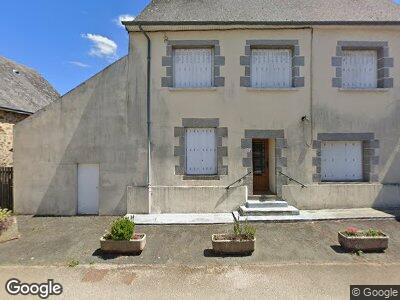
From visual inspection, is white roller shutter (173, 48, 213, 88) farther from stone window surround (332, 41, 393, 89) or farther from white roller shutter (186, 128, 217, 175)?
stone window surround (332, 41, 393, 89)

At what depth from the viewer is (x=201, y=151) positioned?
9258 mm

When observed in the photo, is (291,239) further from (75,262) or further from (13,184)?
(13,184)

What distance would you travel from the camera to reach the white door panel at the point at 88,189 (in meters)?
9.22

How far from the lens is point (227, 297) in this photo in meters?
4.23

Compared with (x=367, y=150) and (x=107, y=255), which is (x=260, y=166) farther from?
(x=107, y=255)

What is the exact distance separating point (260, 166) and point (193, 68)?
14.6 feet

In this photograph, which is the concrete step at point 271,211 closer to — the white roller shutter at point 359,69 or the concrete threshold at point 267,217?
the concrete threshold at point 267,217

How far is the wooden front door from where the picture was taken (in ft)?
32.1

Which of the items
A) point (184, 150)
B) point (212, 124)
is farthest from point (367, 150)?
point (184, 150)

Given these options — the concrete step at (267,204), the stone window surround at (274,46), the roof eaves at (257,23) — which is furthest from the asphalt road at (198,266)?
the roof eaves at (257,23)

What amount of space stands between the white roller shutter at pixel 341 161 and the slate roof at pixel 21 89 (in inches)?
527
